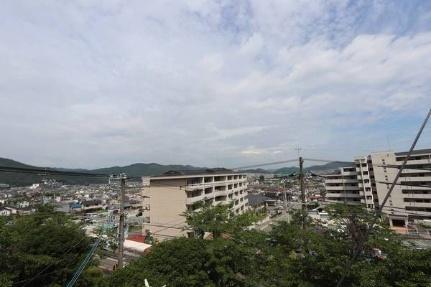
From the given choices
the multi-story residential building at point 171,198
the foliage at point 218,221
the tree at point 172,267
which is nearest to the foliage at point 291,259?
the tree at point 172,267

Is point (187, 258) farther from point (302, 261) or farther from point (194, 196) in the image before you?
point (194, 196)

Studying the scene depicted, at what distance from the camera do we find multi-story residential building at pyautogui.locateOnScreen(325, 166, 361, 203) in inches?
2244

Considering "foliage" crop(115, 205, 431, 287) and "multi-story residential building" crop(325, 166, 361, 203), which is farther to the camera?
"multi-story residential building" crop(325, 166, 361, 203)

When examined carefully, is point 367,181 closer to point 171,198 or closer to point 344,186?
point 344,186

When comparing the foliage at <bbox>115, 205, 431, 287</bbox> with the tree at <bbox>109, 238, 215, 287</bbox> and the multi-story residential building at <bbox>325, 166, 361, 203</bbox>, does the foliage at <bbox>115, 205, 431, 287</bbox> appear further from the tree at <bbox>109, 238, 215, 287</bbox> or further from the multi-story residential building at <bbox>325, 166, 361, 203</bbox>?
the multi-story residential building at <bbox>325, 166, 361, 203</bbox>

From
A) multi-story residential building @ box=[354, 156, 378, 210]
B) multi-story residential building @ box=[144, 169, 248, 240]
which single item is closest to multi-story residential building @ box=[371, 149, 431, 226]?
multi-story residential building @ box=[354, 156, 378, 210]

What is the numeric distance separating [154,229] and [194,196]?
8465mm

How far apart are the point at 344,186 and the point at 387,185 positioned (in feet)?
38.8

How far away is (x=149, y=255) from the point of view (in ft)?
49.7

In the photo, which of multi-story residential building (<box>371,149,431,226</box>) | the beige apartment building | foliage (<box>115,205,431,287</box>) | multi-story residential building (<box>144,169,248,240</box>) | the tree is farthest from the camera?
the beige apartment building

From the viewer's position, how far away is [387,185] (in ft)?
154

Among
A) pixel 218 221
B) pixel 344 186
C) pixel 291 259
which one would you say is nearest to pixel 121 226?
pixel 218 221

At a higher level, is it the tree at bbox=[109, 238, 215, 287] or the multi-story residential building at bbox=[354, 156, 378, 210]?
the multi-story residential building at bbox=[354, 156, 378, 210]

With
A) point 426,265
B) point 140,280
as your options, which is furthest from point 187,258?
point 426,265
